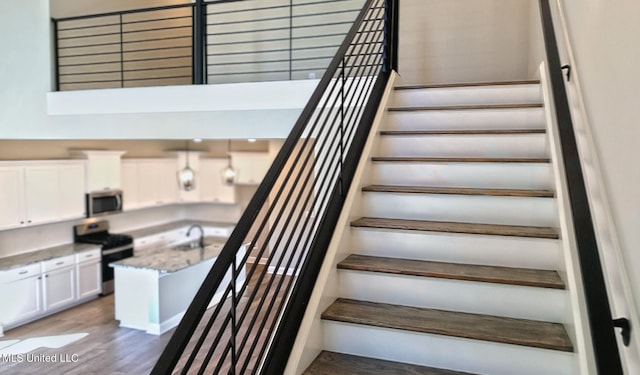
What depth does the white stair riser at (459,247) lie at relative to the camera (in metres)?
2.18

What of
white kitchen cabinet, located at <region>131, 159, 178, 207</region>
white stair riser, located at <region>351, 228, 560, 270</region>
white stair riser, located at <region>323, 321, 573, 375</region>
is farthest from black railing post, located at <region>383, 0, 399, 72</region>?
white kitchen cabinet, located at <region>131, 159, 178, 207</region>

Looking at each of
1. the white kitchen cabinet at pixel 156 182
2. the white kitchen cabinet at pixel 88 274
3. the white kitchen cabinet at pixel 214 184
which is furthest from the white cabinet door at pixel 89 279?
the white kitchen cabinet at pixel 214 184

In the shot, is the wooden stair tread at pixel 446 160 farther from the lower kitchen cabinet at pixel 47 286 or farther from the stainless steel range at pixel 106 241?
the stainless steel range at pixel 106 241

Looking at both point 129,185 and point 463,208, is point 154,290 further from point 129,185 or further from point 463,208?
point 463,208

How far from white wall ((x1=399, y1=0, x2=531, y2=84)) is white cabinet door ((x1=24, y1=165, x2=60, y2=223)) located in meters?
5.39

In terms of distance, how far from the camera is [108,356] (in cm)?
541

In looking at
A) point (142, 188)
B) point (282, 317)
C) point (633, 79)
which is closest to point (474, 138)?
point (633, 79)

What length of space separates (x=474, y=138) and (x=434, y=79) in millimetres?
2422

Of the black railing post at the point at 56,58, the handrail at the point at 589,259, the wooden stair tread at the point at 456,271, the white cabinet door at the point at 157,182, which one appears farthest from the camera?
the white cabinet door at the point at 157,182

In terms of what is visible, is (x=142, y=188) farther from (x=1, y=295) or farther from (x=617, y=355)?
(x=617, y=355)

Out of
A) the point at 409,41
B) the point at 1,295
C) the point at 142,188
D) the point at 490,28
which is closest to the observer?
the point at 490,28

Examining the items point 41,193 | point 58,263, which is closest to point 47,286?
point 58,263

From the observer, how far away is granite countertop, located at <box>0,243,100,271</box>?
6355 mm

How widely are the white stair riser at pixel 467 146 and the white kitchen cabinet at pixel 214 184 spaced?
6.98 metres
